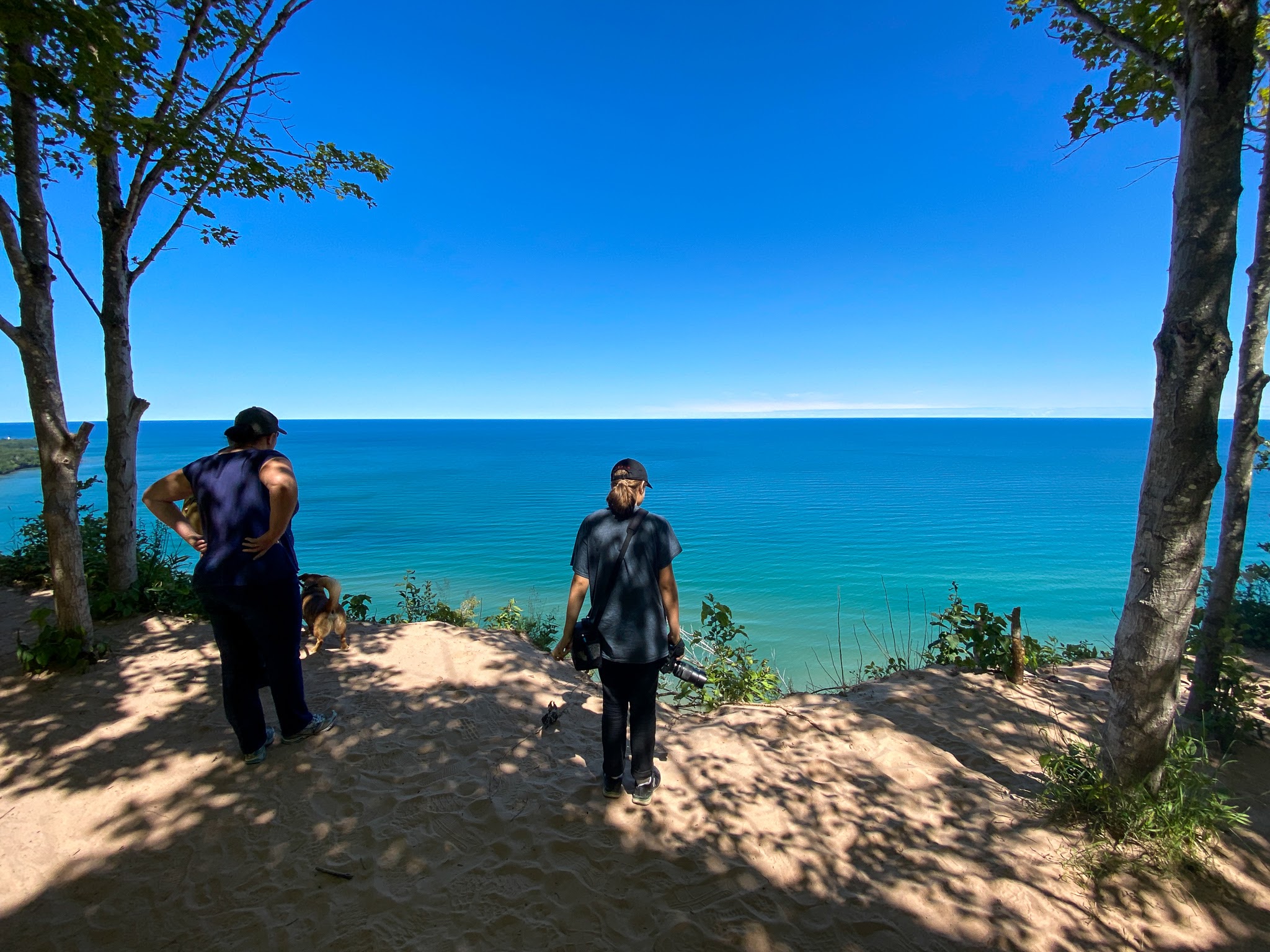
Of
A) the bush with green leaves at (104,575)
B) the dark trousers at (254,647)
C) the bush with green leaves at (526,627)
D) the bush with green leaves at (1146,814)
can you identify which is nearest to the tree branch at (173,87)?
the bush with green leaves at (104,575)

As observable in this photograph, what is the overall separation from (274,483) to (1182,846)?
5.68 m

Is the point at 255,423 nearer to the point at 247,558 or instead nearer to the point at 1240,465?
the point at 247,558

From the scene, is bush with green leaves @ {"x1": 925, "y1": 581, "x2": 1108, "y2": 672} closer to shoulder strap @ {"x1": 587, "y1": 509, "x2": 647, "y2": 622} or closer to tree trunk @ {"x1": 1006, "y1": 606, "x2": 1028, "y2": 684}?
tree trunk @ {"x1": 1006, "y1": 606, "x2": 1028, "y2": 684}

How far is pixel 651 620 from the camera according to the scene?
3037 mm

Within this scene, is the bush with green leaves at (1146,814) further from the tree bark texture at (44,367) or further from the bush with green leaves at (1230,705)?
the tree bark texture at (44,367)

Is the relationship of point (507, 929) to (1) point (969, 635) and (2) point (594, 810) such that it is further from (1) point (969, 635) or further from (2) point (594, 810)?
(1) point (969, 635)

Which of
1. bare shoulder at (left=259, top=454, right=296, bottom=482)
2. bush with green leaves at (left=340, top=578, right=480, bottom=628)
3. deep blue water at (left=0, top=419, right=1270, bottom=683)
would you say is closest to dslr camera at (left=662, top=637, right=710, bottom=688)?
bare shoulder at (left=259, top=454, right=296, bottom=482)

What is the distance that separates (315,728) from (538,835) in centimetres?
208

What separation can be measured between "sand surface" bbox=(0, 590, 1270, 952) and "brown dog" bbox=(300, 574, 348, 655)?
992mm

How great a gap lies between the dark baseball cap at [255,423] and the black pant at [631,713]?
8.62 ft

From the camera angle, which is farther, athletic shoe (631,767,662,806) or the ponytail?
athletic shoe (631,767,662,806)

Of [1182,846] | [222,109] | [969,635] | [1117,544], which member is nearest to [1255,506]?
[1117,544]

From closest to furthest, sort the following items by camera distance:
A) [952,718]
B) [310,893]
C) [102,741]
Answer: [310,893] → [102,741] → [952,718]

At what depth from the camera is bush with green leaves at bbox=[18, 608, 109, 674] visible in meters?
4.41
